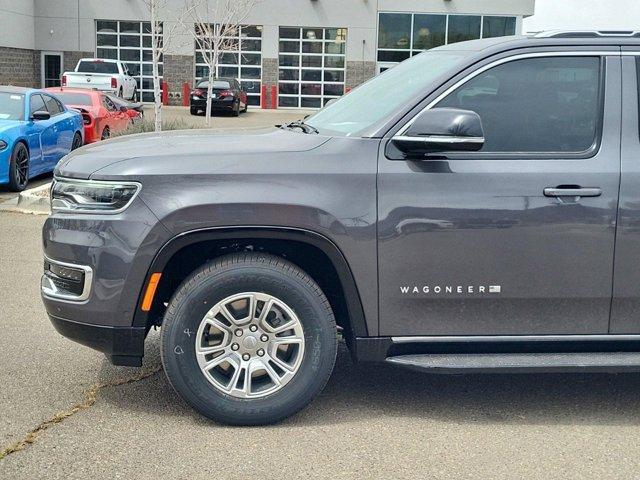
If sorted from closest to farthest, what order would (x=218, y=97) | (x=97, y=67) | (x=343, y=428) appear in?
(x=343, y=428) → (x=97, y=67) → (x=218, y=97)

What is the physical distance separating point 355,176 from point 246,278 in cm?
74

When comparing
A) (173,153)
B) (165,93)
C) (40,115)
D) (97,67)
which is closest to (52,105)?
(40,115)

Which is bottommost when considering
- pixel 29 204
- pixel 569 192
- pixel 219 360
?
pixel 29 204

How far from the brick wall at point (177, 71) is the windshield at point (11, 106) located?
2909 centimetres

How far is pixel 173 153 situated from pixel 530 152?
182cm

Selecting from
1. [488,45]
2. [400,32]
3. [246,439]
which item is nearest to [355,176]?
[488,45]

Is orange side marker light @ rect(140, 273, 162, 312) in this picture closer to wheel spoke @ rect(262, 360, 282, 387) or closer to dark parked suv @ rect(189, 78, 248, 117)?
wheel spoke @ rect(262, 360, 282, 387)

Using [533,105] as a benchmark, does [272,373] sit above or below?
below

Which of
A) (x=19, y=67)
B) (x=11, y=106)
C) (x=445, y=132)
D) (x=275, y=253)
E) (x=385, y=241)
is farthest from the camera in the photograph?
(x=19, y=67)

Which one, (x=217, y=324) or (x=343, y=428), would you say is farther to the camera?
(x=343, y=428)

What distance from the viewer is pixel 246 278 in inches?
175

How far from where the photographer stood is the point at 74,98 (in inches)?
744

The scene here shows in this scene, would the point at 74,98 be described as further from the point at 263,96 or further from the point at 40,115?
the point at 263,96

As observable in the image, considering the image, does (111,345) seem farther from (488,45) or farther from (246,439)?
(488,45)
